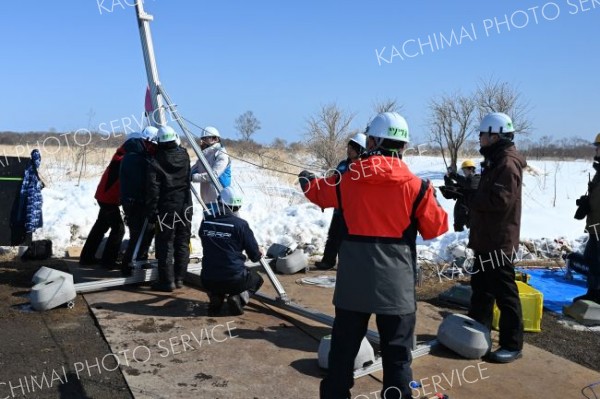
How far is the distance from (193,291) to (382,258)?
3942 millimetres

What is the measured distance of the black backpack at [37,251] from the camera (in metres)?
8.23

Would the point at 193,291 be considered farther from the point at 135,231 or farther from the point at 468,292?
the point at 468,292

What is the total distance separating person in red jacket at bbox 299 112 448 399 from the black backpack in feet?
20.6

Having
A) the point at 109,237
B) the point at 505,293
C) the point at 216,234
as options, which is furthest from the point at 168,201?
the point at 505,293

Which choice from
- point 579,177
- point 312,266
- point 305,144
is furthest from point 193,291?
point 579,177

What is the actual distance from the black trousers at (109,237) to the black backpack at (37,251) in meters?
0.70

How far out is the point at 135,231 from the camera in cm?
723

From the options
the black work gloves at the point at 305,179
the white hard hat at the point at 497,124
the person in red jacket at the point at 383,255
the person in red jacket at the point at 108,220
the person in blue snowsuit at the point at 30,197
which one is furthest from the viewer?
the person in blue snowsuit at the point at 30,197

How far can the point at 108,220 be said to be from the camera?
7867 millimetres

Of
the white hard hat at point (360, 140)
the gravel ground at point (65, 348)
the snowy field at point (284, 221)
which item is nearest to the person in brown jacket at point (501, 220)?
the gravel ground at point (65, 348)

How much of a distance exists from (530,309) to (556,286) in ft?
8.04

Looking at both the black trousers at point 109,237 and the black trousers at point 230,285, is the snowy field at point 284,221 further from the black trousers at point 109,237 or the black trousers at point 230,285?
the black trousers at point 230,285

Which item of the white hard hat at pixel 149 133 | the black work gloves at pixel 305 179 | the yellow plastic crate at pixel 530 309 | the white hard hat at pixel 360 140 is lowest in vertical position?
the yellow plastic crate at pixel 530 309

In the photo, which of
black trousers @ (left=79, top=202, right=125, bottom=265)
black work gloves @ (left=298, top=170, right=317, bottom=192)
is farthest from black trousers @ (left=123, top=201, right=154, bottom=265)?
black work gloves @ (left=298, top=170, right=317, bottom=192)
